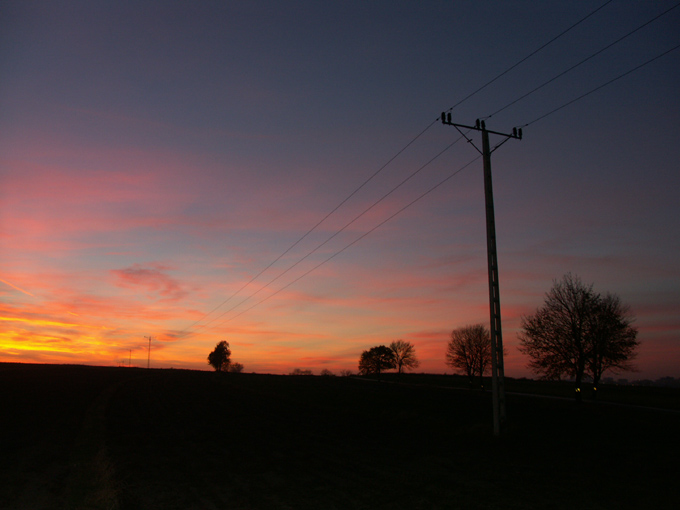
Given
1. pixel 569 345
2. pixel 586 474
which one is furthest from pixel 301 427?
pixel 569 345

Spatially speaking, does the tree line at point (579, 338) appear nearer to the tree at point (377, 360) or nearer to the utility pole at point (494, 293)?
the utility pole at point (494, 293)

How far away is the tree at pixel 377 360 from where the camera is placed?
13838 cm

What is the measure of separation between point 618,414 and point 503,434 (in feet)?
62.2

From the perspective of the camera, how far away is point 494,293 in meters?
23.7

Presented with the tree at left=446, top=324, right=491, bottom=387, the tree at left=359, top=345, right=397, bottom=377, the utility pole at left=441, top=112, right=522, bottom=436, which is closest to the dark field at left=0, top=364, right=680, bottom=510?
the utility pole at left=441, top=112, right=522, bottom=436

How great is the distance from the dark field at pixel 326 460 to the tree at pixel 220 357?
528ft

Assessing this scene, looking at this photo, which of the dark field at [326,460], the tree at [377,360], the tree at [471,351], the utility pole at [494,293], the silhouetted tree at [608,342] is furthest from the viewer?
the tree at [377,360]

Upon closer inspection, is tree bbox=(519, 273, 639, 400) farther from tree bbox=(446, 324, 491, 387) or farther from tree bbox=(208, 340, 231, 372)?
tree bbox=(208, 340, 231, 372)

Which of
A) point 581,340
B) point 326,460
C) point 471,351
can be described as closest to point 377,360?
point 471,351

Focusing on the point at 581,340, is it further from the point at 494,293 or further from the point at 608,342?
the point at 494,293

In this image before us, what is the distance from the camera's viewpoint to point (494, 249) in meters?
24.2

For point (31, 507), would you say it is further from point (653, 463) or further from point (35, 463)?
point (653, 463)

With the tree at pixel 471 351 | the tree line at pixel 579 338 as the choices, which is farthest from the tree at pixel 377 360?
the tree line at pixel 579 338

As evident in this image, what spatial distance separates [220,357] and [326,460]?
183 metres
